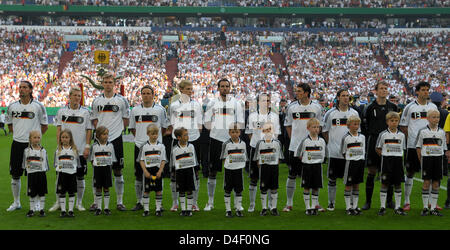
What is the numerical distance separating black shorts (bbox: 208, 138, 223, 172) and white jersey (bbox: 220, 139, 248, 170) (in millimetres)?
289

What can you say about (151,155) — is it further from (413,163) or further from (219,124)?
(413,163)

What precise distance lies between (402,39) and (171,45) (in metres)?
23.2

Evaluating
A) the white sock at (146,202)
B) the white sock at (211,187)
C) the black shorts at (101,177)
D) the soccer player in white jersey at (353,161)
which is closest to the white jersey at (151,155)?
the white sock at (146,202)

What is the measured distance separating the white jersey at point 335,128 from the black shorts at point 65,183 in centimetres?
414

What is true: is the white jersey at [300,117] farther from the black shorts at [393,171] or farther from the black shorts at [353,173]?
the black shorts at [393,171]

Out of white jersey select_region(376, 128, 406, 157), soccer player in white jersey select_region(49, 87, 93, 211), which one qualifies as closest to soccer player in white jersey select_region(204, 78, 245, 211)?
soccer player in white jersey select_region(49, 87, 93, 211)

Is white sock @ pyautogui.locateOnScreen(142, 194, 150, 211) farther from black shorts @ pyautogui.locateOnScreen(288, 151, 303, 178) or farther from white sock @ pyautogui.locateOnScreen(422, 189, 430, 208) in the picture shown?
white sock @ pyautogui.locateOnScreen(422, 189, 430, 208)

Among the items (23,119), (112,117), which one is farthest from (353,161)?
(23,119)

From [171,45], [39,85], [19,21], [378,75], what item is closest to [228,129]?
[39,85]

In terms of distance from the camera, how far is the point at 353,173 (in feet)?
27.0

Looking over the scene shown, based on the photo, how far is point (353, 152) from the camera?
8.27 metres

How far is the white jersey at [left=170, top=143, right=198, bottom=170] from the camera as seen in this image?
8.19 metres

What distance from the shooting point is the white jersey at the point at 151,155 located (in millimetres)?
8125

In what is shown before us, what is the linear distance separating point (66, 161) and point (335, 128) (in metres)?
4.37
